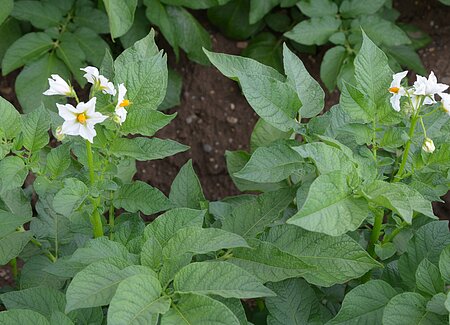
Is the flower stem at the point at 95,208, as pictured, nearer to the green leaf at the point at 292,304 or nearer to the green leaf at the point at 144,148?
the green leaf at the point at 144,148

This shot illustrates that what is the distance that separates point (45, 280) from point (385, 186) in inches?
28.2

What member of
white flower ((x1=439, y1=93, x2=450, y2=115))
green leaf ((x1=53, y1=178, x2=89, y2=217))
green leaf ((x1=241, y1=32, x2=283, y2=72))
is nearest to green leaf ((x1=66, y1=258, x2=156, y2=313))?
green leaf ((x1=53, y1=178, x2=89, y2=217))

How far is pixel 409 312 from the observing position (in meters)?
1.19

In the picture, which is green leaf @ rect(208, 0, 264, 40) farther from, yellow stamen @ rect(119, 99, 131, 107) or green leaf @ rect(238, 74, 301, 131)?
yellow stamen @ rect(119, 99, 131, 107)

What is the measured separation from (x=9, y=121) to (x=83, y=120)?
0.59 feet

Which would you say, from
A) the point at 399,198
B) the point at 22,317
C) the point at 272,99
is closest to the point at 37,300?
the point at 22,317

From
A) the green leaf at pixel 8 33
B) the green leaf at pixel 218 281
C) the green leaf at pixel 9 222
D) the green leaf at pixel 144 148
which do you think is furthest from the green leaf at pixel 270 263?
the green leaf at pixel 8 33

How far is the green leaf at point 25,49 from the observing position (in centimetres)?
232

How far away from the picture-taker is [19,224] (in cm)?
138

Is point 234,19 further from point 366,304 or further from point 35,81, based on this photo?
point 366,304

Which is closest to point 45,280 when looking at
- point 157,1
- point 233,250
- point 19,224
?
point 19,224

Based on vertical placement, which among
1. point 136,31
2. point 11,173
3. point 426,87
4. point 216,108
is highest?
point 11,173

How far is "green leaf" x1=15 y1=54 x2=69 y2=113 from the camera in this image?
7.66 feet

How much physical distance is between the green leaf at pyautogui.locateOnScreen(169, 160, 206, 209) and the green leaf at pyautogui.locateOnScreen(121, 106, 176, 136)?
0.82 ft
